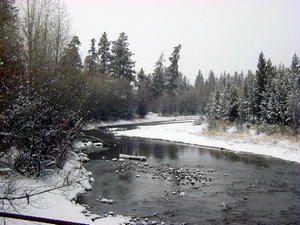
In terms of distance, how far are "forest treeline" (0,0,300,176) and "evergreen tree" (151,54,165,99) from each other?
0.88ft

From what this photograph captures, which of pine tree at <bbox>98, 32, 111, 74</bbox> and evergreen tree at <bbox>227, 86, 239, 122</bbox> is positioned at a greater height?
pine tree at <bbox>98, 32, 111, 74</bbox>

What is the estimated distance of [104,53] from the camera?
213 ft

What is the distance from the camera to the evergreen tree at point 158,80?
8262cm

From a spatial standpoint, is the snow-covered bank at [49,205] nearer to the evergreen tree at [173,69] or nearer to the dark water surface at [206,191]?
the dark water surface at [206,191]

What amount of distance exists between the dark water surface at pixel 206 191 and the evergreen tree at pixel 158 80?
59333mm

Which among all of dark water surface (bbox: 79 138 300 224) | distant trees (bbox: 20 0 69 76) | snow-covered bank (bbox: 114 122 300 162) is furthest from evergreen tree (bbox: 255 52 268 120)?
distant trees (bbox: 20 0 69 76)

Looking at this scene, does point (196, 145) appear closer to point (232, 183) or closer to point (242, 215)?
point (232, 183)

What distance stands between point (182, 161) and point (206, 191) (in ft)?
25.4

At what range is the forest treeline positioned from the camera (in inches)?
387

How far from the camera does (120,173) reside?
18297mm

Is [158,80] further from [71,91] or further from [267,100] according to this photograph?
[71,91]

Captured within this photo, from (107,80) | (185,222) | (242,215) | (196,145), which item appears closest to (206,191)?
(242,215)

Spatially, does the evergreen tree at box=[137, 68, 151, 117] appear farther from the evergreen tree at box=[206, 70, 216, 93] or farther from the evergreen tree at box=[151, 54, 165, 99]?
the evergreen tree at box=[206, 70, 216, 93]

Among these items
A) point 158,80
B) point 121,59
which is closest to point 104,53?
point 121,59
